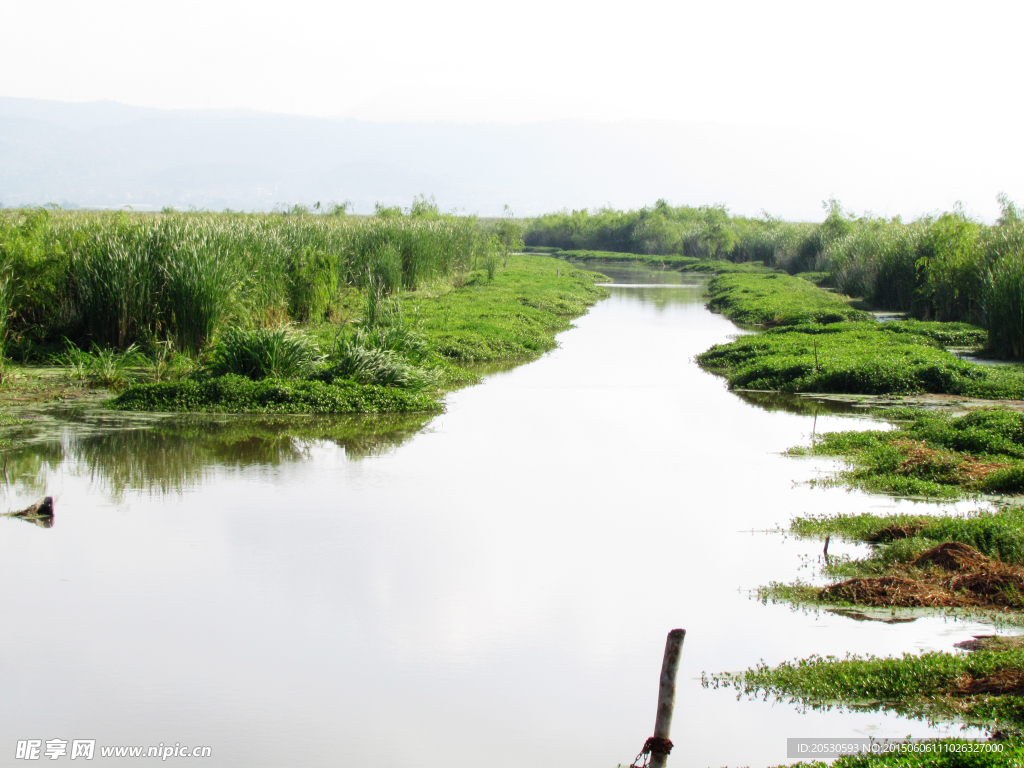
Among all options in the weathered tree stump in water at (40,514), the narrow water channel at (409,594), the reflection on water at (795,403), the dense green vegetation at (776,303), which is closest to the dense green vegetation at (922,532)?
the narrow water channel at (409,594)

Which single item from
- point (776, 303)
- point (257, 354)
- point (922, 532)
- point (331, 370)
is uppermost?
point (776, 303)

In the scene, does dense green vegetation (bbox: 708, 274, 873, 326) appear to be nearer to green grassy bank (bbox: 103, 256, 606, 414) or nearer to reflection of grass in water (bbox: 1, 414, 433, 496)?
green grassy bank (bbox: 103, 256, 606, 414)

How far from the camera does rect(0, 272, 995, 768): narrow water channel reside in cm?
548

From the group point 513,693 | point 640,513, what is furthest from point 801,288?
point 513,693

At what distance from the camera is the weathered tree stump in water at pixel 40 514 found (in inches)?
347

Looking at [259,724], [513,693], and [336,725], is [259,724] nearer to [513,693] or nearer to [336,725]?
[336,725]

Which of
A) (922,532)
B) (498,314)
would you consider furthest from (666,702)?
(498,314)

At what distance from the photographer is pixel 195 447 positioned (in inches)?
465

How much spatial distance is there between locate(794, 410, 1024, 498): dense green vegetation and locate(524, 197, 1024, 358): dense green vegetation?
356 inches

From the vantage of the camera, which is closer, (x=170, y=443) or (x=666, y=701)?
(x=666, y=701)

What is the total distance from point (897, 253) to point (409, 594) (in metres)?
29.5

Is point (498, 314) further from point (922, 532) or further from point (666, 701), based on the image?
point (666, 701)

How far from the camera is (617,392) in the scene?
16.8 metres

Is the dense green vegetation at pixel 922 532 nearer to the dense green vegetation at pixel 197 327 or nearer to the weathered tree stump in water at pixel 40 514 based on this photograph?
the weathered tree stump in water at pixel 40 514
